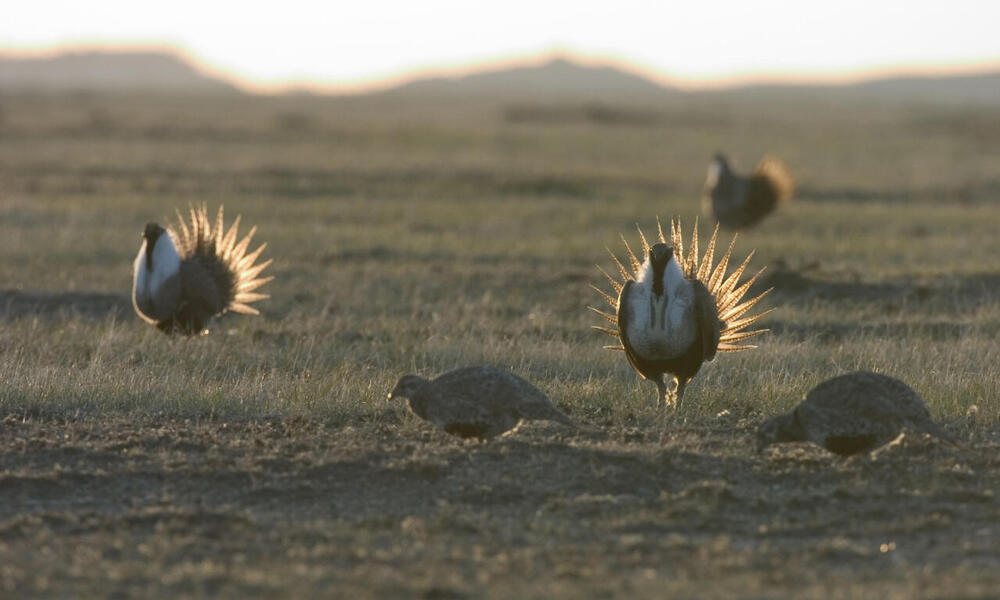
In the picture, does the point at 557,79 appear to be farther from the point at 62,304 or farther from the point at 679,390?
the point at 679,390

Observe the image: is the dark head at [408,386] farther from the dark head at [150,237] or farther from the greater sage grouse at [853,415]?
the dark head at [150,237]

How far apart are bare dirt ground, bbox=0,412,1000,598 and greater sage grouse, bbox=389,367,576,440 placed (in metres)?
0.11

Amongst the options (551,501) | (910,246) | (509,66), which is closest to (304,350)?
(551,501)

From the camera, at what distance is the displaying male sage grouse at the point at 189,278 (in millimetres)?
8773

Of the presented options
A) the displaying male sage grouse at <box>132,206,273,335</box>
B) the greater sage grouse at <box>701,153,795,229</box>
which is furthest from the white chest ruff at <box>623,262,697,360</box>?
the greater sage grouse at <box>701,153,795,229</box>

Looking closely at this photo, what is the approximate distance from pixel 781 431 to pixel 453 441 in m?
1.39

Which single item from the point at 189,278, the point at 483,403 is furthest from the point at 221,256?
the point at 483,403

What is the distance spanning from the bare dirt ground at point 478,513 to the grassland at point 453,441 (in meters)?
0.01

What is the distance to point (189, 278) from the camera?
355 inches

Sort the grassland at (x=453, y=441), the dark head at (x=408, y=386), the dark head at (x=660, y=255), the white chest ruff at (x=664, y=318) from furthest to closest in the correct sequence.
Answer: the white chest ruff at (x=664, y=318) → the dark head at (x=660, y=255) → the dark head at (x=408, y=386) → the grassland at (x=453, y=441)

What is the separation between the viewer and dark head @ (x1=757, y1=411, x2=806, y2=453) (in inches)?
219

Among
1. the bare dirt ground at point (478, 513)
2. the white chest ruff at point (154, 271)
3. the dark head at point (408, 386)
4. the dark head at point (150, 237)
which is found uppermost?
the dark head at point (150, 237)

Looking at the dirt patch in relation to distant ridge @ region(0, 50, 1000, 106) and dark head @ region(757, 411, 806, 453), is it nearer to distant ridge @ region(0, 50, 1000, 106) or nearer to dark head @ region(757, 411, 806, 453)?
dark head @ region(757, 411, 806, 453)

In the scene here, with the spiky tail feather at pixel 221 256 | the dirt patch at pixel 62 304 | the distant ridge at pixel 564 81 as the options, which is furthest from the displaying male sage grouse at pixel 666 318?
the distant ridge at pixel 564 81
